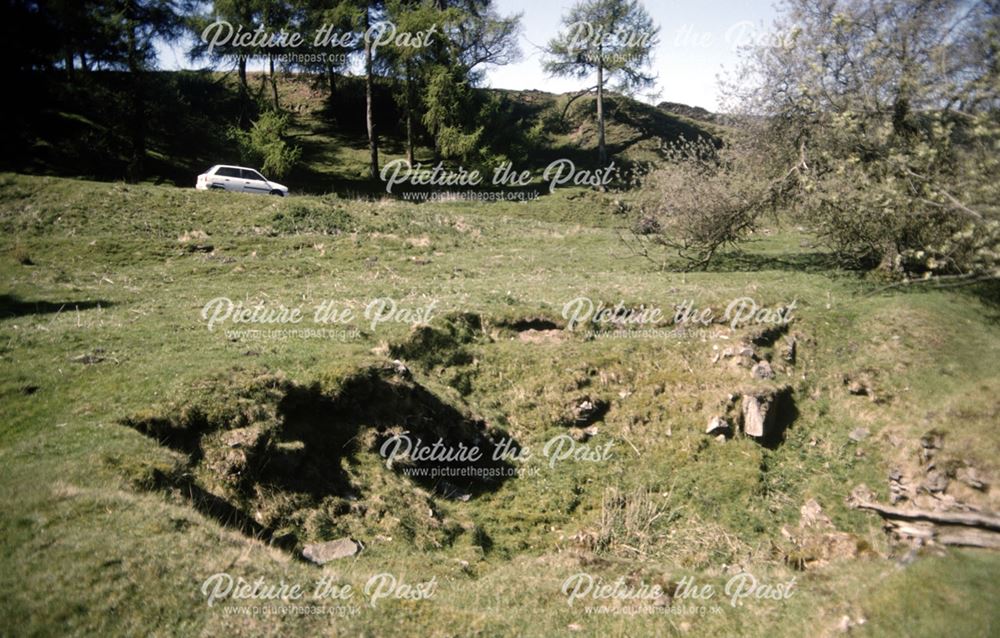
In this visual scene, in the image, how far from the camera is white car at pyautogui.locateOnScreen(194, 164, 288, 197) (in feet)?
105

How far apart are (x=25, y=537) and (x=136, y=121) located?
1405 inches

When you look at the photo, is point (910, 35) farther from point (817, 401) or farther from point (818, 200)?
point (817, 401)

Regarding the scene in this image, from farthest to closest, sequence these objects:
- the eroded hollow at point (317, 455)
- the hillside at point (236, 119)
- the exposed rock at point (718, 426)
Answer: the hillside at point (236, 119) → the exposed rock at point (718, 426) → the eroded hollow at point (317, 455)

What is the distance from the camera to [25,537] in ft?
24.7

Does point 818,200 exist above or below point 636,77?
below

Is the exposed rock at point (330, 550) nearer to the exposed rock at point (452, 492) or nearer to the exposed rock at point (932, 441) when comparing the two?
the exposed rock at point (452, 492)

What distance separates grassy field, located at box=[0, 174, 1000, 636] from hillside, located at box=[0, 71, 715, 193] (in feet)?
45.3

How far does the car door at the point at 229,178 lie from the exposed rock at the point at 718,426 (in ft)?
92.5

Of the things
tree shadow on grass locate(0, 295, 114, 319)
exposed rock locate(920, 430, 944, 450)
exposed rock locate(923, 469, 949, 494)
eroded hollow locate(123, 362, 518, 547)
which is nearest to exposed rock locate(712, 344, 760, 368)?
exposed rock locate(920, 430, 944, 450)

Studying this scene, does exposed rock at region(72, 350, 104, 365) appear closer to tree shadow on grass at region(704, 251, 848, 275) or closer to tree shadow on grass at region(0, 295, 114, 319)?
tree shadow on grass at region(0, 295, 114, 319)

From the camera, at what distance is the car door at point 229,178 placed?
32406mm

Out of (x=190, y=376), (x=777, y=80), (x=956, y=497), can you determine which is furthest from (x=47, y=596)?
(x=777, y=80)

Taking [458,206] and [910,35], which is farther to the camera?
[458,206]

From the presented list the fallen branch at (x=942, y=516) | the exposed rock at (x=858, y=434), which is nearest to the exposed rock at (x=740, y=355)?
the exposed rock at (x=858, y=434)
